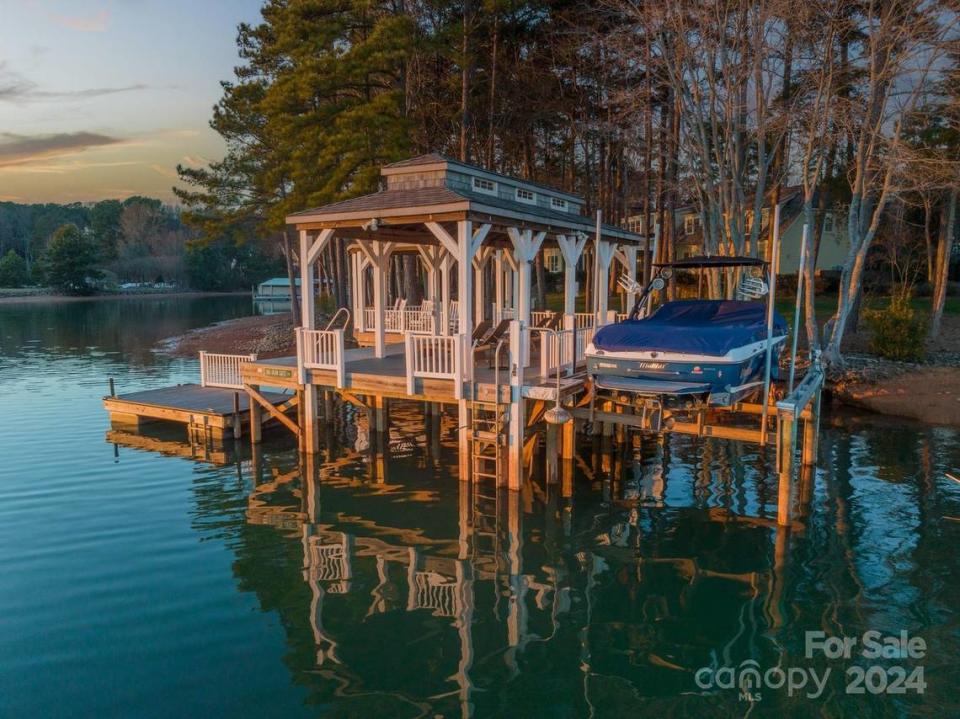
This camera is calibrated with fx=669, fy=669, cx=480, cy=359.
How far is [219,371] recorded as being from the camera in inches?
725

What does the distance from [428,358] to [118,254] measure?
314 feet

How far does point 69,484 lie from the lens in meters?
12.9

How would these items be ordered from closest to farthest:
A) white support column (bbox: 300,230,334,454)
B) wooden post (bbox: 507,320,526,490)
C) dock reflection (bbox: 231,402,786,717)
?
dock reflection (bbox: 231,402,786,717) → wooden post (bbox: 507,320,526,490) → white support column (bbox: 300,230,334,454)

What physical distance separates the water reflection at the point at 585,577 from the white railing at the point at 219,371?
4.51 m

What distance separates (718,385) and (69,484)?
12.0m

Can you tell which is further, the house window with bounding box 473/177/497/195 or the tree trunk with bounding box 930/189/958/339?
the tree trunk with bounding box 930/189/958/339

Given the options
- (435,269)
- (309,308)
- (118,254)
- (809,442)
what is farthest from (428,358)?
(118,254)

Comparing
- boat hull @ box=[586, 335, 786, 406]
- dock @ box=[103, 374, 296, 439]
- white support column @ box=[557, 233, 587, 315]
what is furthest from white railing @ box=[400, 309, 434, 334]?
boat hull @ box=[586, 335, 786, 406]

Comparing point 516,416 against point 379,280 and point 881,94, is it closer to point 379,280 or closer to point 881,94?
point 379,280

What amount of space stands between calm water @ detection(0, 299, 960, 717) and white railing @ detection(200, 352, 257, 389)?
9.91 feet

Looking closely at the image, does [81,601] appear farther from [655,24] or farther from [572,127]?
[572,127]

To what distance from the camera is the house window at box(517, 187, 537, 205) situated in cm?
1562

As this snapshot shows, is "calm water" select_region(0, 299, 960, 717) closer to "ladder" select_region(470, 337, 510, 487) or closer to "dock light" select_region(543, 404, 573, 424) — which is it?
"ladder" select_region(470, 337, 510, 487)

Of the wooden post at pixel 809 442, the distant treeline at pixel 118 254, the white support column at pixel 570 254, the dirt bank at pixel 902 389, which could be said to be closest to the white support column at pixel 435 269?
the white support column at pixel 570 254
